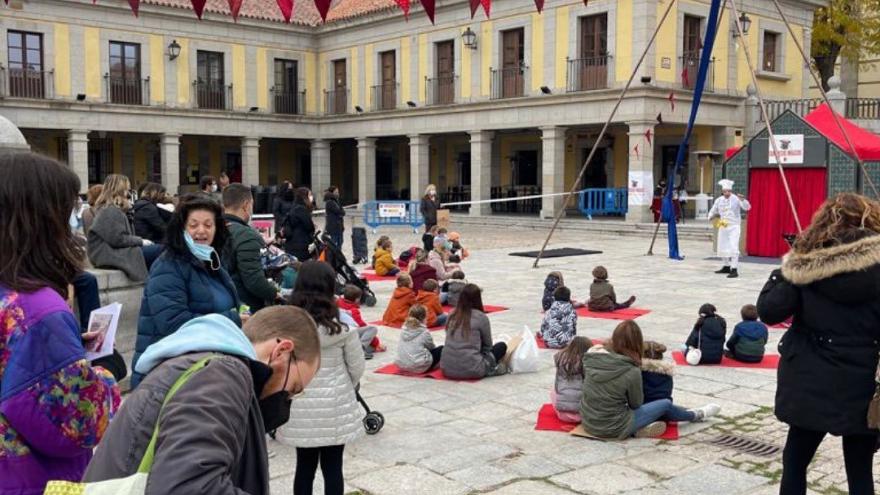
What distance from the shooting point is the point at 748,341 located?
26.5ft

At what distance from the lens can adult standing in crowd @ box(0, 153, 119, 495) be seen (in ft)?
6.93

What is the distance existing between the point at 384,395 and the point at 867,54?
30.6m

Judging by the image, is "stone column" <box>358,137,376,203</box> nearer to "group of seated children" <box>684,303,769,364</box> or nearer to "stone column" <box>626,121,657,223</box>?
"stone column" <box>626,121,657,223</box>

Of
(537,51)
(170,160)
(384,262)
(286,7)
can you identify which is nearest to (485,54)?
(537,51)

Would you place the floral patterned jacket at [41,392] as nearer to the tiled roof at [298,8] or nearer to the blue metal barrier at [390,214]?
the blue metal barrier at [390,214]

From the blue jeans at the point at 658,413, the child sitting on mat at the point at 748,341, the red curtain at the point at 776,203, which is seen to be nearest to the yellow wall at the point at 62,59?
the red curtain at the point at 776,203

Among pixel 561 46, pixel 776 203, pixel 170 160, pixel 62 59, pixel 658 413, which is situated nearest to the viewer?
pixel 658 413

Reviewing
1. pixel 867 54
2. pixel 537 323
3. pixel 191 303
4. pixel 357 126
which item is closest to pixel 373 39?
pixel 357 126

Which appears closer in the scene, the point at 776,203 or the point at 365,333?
the point at 365,333

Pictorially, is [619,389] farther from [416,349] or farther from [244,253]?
[244,253]

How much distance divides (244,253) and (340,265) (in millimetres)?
6149

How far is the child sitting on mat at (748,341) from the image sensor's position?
8.09 metres

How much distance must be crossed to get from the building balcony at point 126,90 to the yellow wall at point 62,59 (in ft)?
4.18

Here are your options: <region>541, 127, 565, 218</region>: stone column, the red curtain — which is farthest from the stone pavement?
<region>541, 127, 565, 218</region>: stone column
